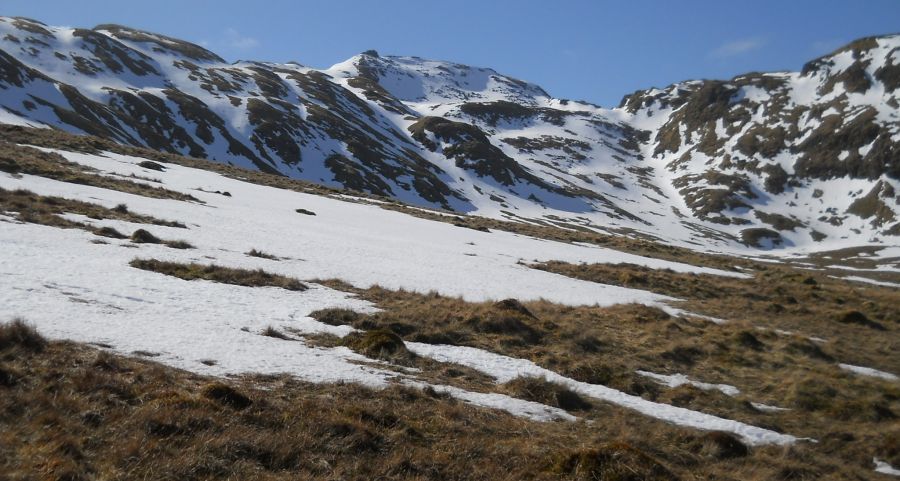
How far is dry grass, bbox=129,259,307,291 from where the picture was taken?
1700 centimetres

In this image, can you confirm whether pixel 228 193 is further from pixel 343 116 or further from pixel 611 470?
pixel 343 116

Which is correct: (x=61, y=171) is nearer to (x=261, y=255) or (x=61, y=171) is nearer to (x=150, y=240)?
(x=150, y=240)

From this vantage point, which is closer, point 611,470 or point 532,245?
point 611,470

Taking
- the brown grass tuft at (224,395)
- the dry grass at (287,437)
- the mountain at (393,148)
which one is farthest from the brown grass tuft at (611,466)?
the mountain at (393,148)

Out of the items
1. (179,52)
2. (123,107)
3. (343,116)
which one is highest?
(179,52)

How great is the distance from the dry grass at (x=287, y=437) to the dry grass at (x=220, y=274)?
8.19m

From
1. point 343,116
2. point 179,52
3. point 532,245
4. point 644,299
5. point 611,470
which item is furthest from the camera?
point 179,52

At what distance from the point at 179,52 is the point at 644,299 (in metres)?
192

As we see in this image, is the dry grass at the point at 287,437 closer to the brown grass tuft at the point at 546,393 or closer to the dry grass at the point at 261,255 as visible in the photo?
the brown grass tuft at the point at 546,393

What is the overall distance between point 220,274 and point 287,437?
39.1 ft

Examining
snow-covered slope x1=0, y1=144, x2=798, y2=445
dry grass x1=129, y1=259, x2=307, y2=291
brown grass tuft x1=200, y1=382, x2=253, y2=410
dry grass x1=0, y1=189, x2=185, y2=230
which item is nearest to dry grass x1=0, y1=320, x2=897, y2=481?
brown grass tuft x1=200, y1=382, x2=253, y2=410

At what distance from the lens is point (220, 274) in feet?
58.3

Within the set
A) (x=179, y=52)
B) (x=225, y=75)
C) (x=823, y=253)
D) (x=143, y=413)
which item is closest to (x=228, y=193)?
(x=143, y=413)

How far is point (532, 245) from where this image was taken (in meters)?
49.2
